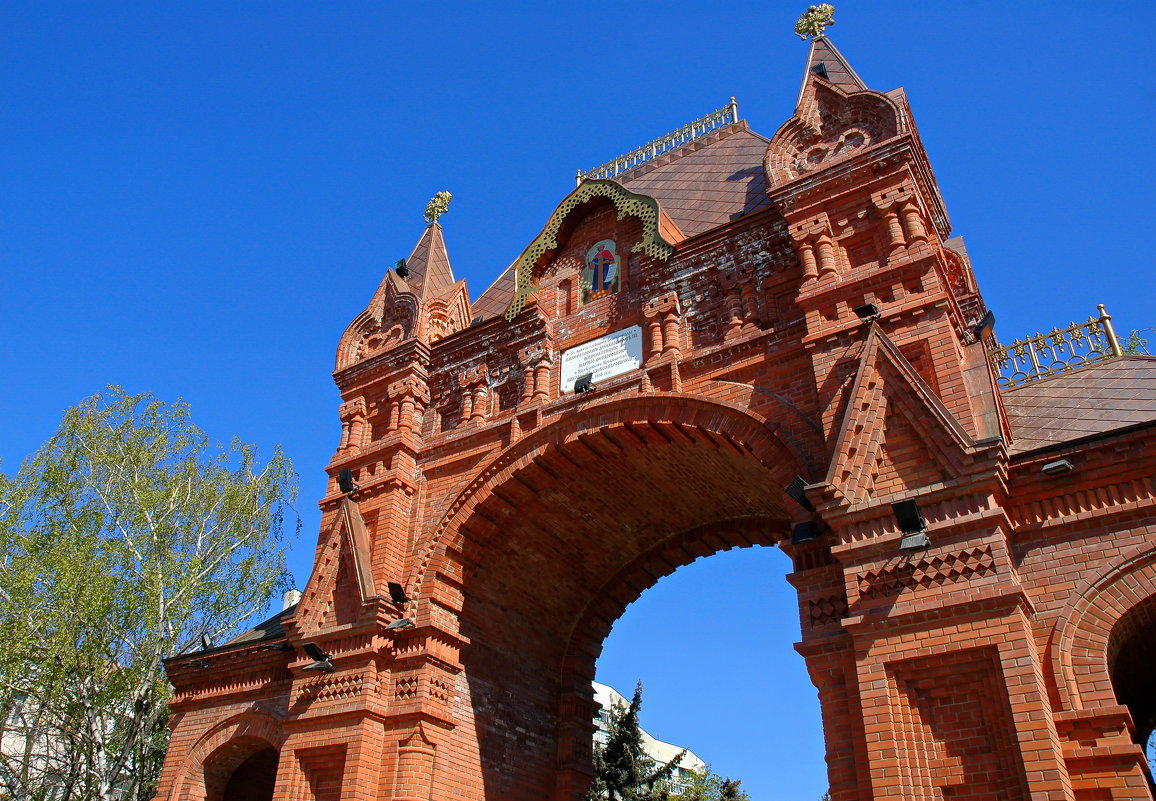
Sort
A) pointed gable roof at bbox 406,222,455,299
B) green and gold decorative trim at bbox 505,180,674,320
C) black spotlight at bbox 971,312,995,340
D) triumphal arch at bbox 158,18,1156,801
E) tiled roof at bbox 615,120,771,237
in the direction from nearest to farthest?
triumphal arch at bbox 158,18,1156,801, black spotlight at bbox 971,312,995,340, green and gold decorative trim at bbox 505,180,674,320, tiled roof at bbox 615,120,771,237, pointed gable roof at bbox 406,222,455,299

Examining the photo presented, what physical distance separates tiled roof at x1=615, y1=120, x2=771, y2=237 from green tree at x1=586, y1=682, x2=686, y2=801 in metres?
11.3

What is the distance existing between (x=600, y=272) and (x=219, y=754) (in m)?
8.03

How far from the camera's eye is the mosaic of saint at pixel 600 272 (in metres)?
11.8

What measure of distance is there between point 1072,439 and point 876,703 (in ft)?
9.83

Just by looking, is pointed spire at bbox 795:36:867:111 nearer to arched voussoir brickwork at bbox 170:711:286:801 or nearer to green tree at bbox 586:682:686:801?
arched voussoir brickwork at bbox 170:711:286:801

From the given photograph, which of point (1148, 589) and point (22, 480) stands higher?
point (22, 480)

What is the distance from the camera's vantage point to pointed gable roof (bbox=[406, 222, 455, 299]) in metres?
13.7

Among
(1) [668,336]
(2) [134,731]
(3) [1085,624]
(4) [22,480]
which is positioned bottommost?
(3) [1085,624]

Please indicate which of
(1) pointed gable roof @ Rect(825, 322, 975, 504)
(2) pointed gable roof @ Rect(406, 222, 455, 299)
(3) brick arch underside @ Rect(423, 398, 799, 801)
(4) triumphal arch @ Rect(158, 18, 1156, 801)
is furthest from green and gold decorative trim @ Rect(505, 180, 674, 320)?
(1) pointed gable roof @ Rect(825, 322, 975, 504)

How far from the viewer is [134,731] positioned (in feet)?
46.5

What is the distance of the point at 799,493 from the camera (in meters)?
8.20

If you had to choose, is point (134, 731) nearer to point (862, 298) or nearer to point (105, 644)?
point (105, 644)

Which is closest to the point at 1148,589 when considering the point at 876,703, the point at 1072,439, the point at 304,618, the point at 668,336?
the point at 1072,439

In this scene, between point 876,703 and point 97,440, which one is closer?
point 876,703
